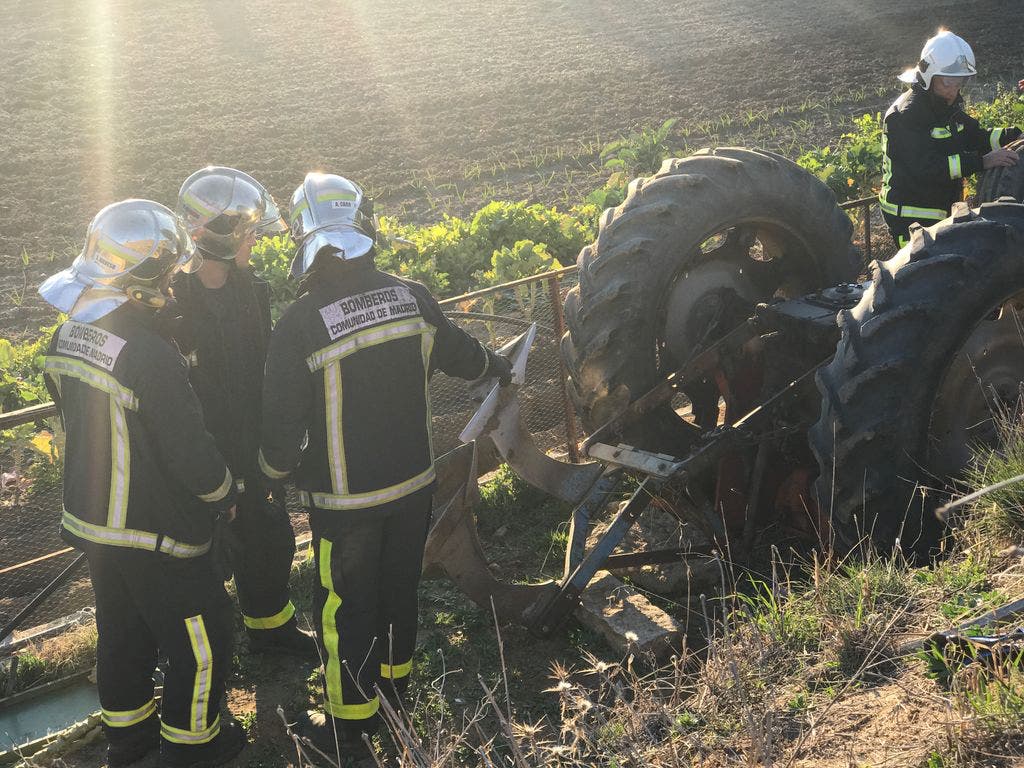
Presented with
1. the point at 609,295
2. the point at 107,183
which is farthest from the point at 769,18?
the point at 609,295

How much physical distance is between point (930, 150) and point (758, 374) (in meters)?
→ 2.46

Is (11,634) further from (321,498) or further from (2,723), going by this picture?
(321,498)

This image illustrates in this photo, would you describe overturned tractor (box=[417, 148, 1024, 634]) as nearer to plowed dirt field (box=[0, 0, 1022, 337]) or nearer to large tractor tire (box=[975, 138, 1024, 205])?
large tractor tire (box=[975, 138, 1024, 205])

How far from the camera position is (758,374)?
513cm

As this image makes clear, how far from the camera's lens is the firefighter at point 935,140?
21.3ft

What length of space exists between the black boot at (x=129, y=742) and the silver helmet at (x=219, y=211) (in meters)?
1.96

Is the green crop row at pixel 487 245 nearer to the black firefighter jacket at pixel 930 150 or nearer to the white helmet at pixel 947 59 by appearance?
the black firefighter jacket at pixel 930 150

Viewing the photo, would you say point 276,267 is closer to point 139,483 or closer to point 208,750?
point 139,483

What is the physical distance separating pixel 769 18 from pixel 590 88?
706 centimetres

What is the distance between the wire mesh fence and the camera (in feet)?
19.2

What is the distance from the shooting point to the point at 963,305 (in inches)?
164

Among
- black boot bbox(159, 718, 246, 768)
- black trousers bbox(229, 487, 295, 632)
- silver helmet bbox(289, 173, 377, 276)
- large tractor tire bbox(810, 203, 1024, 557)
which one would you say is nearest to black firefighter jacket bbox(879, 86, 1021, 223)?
large tractor tire bbox(810, 203, 1024, 557)

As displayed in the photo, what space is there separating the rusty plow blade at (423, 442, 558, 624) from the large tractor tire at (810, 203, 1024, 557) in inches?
54.3

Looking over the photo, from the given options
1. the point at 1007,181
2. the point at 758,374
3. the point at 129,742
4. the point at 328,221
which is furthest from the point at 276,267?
the point at 1007,181
